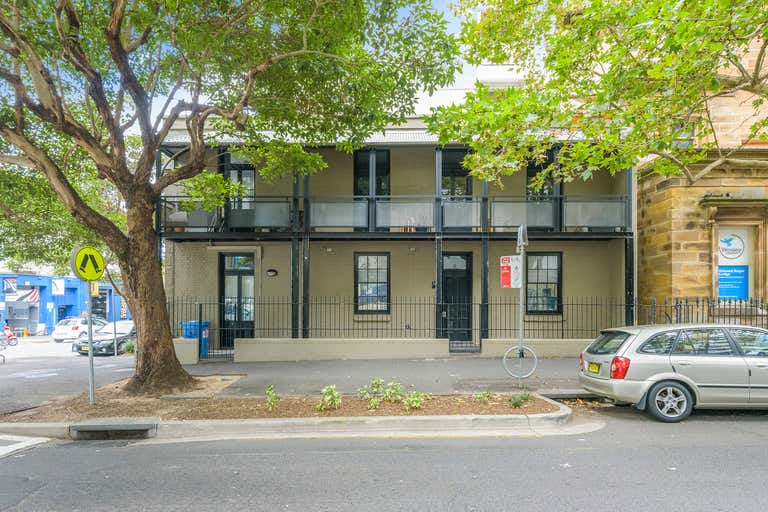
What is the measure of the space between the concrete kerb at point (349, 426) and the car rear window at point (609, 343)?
4.57 feet

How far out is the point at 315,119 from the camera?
9.56 meters

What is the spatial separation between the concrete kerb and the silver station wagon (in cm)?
123

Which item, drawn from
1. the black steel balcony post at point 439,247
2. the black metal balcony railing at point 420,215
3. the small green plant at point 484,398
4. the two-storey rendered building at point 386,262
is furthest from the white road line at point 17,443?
the black steel balcony post at point 439,247

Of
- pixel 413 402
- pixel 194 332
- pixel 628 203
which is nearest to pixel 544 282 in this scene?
pixel 628 203

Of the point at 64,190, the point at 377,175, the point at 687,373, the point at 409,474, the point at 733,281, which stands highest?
the point at 377,175

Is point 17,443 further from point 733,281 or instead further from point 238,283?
point 733,281

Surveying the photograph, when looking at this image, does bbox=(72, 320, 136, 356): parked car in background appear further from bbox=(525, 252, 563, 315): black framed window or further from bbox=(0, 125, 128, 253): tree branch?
bbox=(525, 252, 563, 315): black framed window

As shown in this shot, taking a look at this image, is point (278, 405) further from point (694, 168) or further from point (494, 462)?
point (694, 168)

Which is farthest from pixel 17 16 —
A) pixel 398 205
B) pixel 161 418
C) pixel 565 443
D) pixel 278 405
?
pixel 565 443

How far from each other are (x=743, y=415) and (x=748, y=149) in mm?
8504

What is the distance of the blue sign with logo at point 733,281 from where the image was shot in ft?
39.7

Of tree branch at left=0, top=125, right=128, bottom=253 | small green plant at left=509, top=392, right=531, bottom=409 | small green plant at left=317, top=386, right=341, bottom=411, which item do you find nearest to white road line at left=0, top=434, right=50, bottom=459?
tree branch at left=0, top=125, right=128, bottom=253

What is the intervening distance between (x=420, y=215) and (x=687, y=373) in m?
8.14

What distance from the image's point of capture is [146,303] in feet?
27.2
